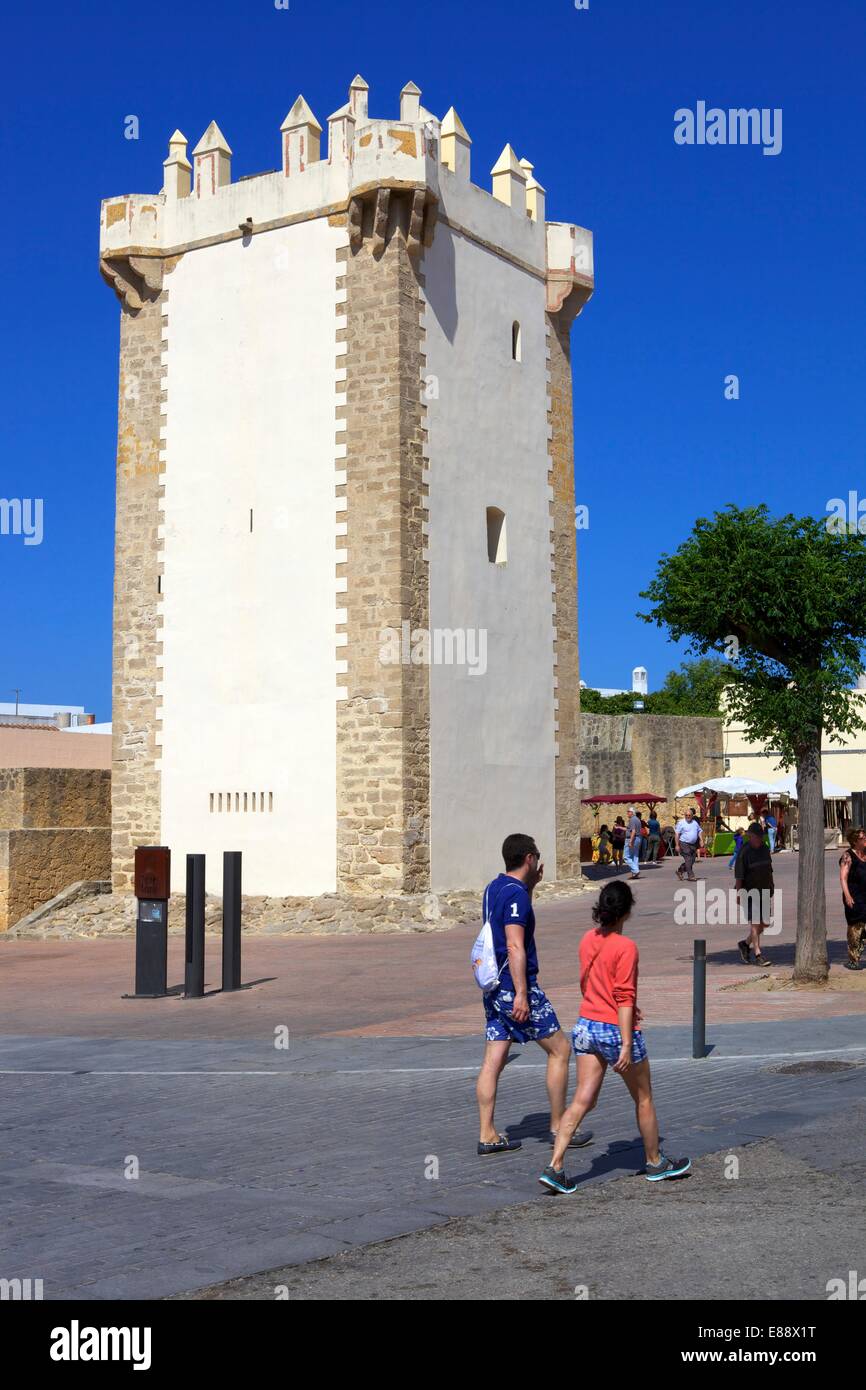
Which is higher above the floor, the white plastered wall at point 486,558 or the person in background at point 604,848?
the white plastered wall at point 486,558

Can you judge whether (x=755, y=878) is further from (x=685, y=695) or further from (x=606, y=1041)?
(x=685, y=695)

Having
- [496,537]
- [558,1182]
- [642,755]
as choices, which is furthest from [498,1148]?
[642,755]

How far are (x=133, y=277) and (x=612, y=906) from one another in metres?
23.8

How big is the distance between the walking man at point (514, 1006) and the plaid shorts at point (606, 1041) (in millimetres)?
623

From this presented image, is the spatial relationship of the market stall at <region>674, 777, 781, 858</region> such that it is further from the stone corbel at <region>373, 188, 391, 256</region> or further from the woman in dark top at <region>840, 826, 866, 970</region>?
the woman in dark top at <region>840, 826, 866, 970</region>

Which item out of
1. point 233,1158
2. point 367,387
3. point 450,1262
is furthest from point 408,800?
point 450,1262

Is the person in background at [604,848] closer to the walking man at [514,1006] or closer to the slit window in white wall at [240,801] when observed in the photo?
the slit window in white wall at [240,801]

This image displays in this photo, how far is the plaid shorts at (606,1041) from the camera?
757 centimetres

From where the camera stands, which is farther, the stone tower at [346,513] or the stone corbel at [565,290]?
the stone corbel at [565,290]

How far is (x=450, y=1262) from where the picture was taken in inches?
245

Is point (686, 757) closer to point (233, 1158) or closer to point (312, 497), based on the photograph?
point (312, 497)

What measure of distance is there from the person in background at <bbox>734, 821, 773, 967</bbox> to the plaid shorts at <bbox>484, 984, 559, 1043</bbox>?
9.69 meters

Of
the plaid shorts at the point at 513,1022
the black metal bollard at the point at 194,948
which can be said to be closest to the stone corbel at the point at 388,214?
the black metal bollard at the point at 194,948

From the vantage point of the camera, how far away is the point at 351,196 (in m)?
25.5
